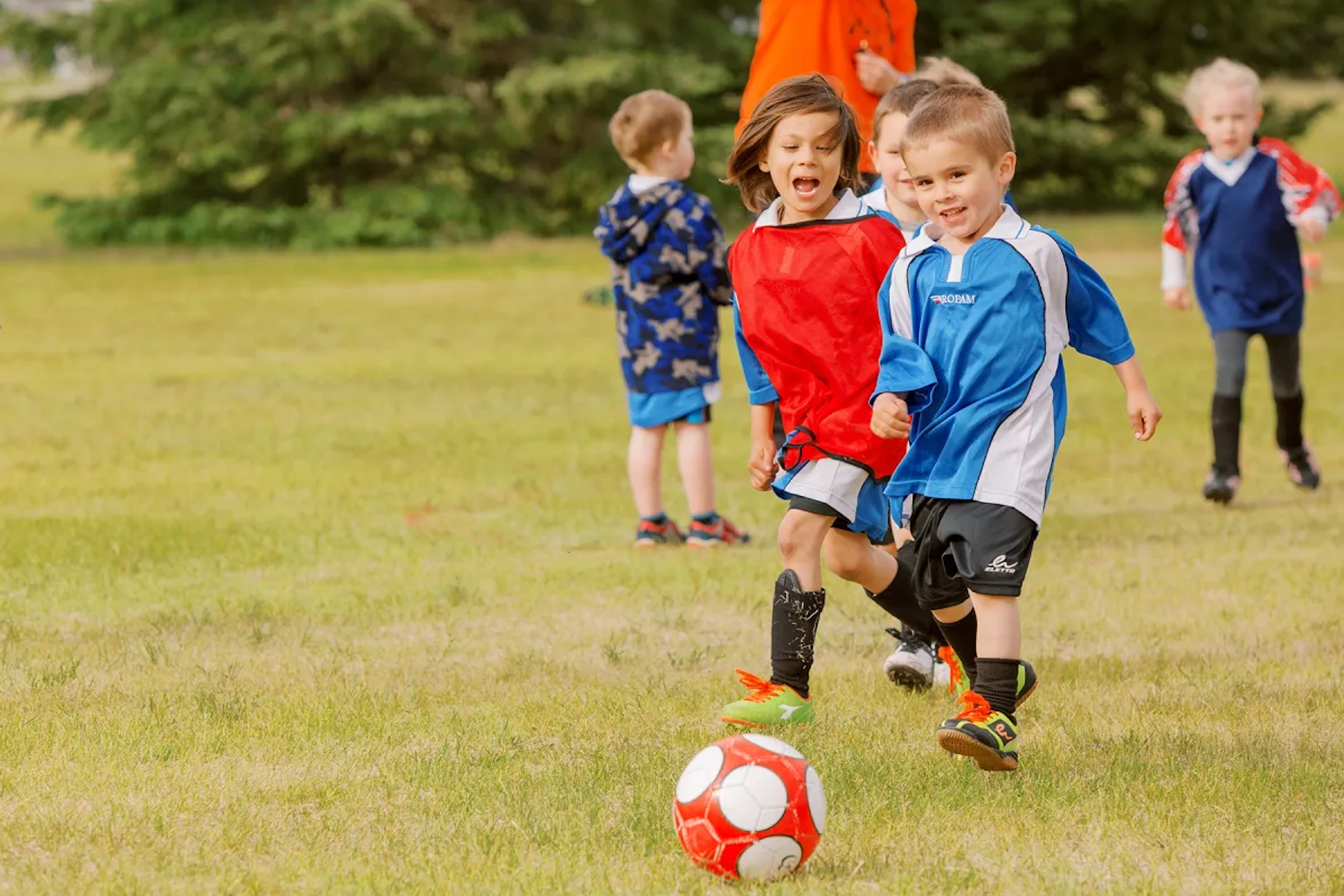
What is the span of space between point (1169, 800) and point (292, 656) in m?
3.00

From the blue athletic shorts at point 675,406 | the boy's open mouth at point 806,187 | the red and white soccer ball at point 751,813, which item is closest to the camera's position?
the red and white soccer ball at point 751,813

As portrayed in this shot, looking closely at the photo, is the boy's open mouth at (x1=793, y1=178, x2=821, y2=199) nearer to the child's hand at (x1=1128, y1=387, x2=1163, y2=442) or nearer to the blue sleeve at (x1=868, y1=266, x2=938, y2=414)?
the blue sleeve at (x1=868, y1=266, x2=938, y2=414)

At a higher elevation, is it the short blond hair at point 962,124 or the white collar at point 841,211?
the short blond hair at point 962,124

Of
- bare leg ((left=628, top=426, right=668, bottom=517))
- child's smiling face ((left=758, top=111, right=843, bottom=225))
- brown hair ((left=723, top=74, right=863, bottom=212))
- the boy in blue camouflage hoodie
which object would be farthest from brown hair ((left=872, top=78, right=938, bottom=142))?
bare leg ((left=628, top=426, right=668, bottom=517))

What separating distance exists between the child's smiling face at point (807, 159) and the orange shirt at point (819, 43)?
1.31 m

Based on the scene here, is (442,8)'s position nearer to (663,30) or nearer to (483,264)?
(663,30)

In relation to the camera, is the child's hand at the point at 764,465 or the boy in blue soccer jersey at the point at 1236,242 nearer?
the child's hand at the point at 764,465

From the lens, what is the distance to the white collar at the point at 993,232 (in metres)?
4.60

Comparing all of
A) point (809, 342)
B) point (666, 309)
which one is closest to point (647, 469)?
point (666, 309)

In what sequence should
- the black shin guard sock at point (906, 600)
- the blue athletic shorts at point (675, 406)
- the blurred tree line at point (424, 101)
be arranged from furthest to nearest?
1. the blurred tree line at point (424, 101)
2. the blue athletic shorts at point (675, 406)
3. the black shin guard sock at point (906, 600)

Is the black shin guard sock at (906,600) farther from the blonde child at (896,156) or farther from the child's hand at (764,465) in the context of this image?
the blonde child at (896,156)

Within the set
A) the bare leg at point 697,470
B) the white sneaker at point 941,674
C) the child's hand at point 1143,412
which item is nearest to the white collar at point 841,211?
the child's hand at point 1143,412

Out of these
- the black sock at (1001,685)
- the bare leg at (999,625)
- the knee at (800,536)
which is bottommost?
the black sock at (1001,685)

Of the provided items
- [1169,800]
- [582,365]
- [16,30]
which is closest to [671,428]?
[582,365]
